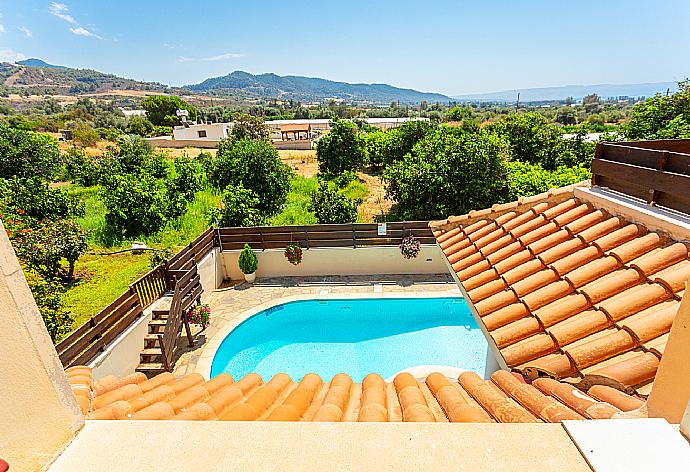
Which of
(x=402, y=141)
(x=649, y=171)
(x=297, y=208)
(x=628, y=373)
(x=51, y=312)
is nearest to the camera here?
(x=628, y=373)

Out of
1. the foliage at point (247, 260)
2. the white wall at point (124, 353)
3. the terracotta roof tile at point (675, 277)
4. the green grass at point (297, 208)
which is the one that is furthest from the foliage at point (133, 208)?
the terracotta roof tile at point (675, 277)

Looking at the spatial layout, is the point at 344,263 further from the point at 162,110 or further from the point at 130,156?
the point at 162,110

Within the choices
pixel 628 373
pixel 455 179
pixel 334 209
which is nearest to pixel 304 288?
pixel 334 209

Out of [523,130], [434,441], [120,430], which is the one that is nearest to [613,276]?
[434,441]

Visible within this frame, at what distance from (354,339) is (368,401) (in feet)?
27.7

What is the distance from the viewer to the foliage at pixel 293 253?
1257cm

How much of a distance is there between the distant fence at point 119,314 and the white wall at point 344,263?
2365 mm

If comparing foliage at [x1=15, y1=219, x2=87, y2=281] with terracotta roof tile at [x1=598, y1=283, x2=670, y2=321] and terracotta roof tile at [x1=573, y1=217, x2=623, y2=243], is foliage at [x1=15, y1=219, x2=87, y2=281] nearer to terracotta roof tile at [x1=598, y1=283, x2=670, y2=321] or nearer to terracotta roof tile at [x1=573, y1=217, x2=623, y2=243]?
terracotta roof tile at [x1=573, y1=217, x2=623, y2=243]

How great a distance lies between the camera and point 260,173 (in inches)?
723

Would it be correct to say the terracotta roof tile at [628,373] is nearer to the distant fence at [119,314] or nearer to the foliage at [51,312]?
the distant fence at [119,314]

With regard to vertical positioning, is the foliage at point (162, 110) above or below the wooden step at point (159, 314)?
above

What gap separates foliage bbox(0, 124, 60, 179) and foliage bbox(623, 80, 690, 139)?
114ft

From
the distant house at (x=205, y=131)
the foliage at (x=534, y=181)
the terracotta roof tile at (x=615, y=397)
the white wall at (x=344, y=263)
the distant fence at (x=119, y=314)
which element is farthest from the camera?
the distant house at (x=205, y=131)

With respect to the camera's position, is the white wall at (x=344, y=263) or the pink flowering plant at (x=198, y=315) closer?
the pink flowering plant at (x=198, y=315)
